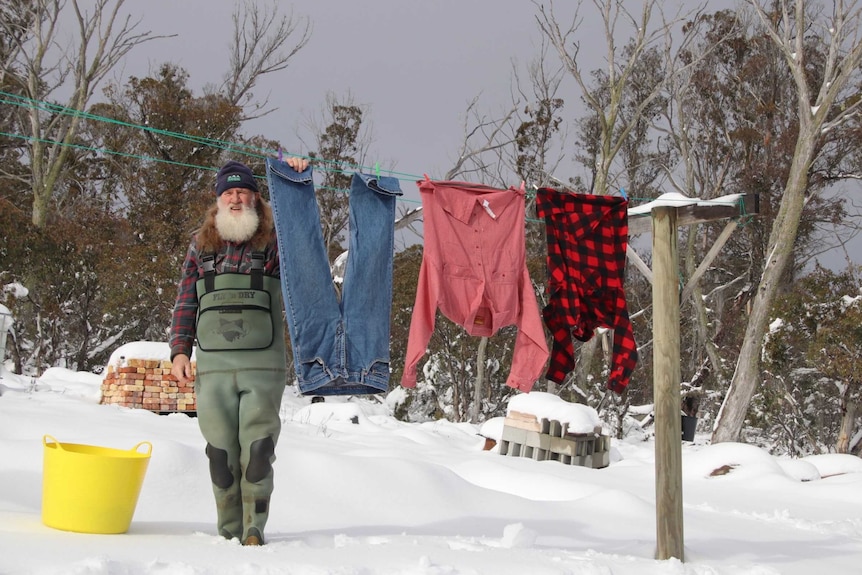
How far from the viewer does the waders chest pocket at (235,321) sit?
12.9 feet

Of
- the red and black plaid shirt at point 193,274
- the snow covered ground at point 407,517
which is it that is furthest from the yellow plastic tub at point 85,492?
the red and black plaid shirt at point 193,274

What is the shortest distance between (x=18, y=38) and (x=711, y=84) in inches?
713

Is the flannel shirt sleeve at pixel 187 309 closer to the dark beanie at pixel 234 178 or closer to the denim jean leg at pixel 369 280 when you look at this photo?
the dark beanie at pixel 234 178

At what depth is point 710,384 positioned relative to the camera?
72.7 ft

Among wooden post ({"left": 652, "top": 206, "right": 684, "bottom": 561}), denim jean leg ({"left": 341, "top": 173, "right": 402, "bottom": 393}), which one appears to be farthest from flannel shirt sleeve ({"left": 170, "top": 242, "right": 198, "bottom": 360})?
wooden post ({"left": 652, "top": 206, "right": 684, "bottom": 561})

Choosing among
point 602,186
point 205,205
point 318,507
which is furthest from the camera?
point 205,205

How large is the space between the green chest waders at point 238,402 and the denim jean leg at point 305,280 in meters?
0.43

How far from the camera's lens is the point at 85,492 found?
359 cm

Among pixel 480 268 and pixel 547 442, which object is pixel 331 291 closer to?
pixel 480 268

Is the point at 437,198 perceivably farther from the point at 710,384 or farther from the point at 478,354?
the point at 710,384

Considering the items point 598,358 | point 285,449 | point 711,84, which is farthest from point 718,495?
point 711,84

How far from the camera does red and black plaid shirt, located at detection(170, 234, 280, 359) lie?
4066 mm

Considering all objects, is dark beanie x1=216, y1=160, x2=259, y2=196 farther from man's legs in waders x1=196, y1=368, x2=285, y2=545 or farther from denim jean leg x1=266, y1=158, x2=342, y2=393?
man's legs in waders x1=196, y1=368, x2=285, y2=545

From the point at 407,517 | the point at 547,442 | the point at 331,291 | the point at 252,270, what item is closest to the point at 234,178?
the point at 252,270
